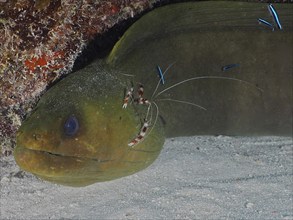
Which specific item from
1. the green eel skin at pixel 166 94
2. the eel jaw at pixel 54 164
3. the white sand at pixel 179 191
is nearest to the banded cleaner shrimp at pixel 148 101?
the green eel skin at pixel 166 94

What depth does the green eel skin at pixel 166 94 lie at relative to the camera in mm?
2740

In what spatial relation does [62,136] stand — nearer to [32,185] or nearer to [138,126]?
[138,126]

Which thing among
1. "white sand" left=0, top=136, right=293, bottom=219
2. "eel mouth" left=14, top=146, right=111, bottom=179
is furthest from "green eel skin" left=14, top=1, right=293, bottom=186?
"white sand" left=0, top=136, right=293, bottom=219

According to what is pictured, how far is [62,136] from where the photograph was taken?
2688 millimetres

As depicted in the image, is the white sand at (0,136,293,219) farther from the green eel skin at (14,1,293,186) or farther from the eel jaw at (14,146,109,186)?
the eel jaw at (14,146,109,186)

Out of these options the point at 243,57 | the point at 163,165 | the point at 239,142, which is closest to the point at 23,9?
the point at 163,165

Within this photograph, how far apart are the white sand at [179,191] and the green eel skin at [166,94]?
23 cm

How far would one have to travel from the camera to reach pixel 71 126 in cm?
272

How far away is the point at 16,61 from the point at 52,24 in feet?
1.31

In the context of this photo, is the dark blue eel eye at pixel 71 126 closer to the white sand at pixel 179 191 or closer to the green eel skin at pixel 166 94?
the green eel skin at pixel 166 94

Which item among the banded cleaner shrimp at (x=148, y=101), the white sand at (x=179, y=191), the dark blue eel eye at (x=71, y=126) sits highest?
the dark blue eel eye at (x=71, y=126)

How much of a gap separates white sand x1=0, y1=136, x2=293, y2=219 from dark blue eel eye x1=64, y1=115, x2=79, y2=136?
71 centimetres

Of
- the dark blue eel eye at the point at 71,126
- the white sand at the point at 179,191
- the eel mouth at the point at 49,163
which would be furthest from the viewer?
the white sand at the point at 179,191

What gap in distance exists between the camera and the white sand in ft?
9.97
